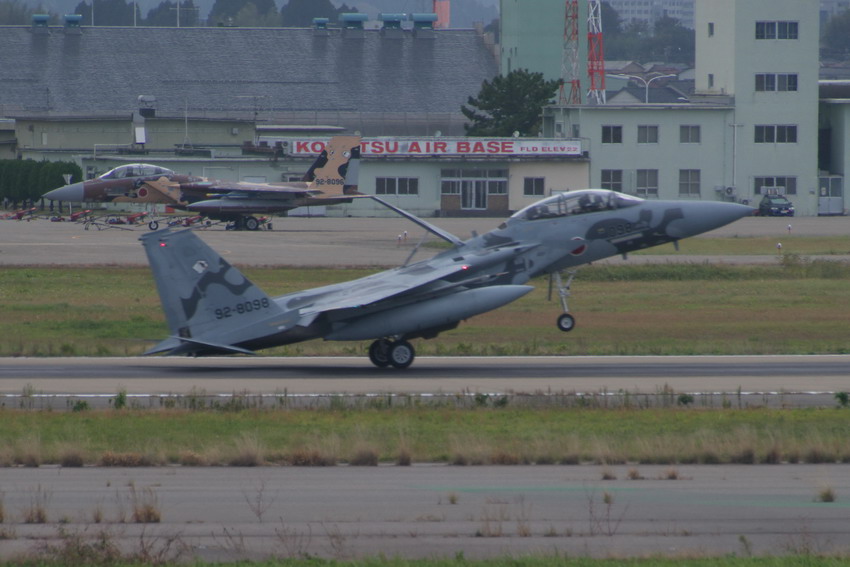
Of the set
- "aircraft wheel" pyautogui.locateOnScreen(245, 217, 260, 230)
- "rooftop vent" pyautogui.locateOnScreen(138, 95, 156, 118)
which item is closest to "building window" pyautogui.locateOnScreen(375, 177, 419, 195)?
"aircraft wheel" pyautogui.locateOnScreen(245, 217, 260, 230)

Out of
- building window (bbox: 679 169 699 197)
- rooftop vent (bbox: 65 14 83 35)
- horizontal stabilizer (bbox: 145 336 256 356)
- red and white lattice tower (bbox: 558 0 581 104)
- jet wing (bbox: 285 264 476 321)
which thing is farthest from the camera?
rooftop vent (bbox: 65 14 83 35)

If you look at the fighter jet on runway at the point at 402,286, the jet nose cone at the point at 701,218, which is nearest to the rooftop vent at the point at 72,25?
the fighter jet on runway at the point at 402,286

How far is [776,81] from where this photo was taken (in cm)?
8312

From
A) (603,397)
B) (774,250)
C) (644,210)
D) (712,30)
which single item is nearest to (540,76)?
(712,30)

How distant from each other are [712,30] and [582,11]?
85.6 feet

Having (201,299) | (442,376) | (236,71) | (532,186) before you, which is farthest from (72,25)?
(442,376)

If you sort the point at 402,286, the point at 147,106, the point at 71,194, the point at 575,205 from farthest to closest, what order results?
the point at 147,106 < the point at 71,194 < the point at 575,205 < the point at 402,286

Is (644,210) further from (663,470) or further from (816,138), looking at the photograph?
(816,138)

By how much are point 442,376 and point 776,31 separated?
6752 cm

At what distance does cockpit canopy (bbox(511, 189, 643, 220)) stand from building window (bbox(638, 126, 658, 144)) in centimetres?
5965

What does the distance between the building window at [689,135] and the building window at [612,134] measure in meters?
4.40

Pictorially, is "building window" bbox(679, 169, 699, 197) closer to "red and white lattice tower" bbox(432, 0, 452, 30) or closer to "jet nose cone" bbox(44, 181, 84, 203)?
"jet nose cone" bbox(44, 181, 84, 203)

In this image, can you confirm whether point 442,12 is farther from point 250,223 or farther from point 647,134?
point 250,223

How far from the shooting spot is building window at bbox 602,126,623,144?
83.9 metres
